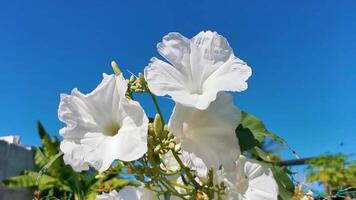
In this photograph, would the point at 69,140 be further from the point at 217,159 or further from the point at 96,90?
the point at 217,159

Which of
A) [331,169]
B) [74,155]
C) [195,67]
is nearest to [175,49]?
[195,67]

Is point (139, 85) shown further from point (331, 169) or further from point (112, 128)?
point (331, 169)

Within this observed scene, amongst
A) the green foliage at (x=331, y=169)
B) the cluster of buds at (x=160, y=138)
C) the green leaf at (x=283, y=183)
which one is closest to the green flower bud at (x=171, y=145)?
the cluster of buds at (x=160, y=138)

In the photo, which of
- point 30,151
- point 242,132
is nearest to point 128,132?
point 242,132

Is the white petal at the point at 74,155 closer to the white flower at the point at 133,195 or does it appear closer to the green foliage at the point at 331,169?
the white flower at the point at 133,195

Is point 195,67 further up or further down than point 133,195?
further up

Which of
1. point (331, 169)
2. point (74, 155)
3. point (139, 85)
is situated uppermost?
point (331, 169)

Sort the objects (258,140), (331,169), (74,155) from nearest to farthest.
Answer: (74,155) < (258,140) < (331,169)
